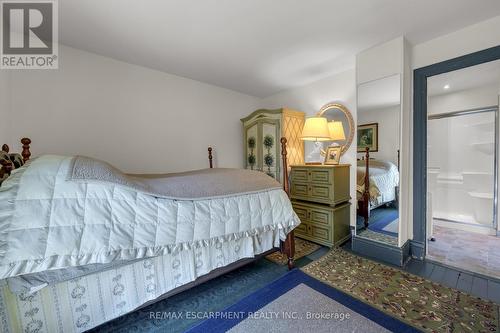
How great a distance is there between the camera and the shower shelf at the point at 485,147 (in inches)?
85.0

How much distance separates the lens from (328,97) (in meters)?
3.06

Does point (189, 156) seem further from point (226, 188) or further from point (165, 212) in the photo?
point (165, 212)

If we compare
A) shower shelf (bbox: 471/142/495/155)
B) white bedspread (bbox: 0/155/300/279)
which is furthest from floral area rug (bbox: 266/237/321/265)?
shower shelf (bbox: 471/142/495/155)

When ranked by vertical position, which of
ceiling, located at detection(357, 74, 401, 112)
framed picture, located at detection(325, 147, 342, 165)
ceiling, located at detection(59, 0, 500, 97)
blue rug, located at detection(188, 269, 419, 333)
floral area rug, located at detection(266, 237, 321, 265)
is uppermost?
ceiling, located at detection(59, 0, 500, 97)

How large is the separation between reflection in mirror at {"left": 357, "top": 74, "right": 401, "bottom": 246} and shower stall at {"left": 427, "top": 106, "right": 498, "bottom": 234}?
41cm

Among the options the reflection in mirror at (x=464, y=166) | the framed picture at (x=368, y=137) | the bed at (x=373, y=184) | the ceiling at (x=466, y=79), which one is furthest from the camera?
the framed picture at (x=368, y=137)

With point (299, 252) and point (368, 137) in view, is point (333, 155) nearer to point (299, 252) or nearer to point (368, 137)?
point (368, 137)

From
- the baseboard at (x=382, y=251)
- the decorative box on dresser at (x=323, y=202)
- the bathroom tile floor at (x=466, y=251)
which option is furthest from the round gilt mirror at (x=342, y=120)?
the bathroom tile floor at (x=466, y=251)

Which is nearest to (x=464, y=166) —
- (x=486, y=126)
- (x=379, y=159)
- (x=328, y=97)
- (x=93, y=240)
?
(x=486, y=126)

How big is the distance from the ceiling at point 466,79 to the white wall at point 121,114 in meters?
2.84

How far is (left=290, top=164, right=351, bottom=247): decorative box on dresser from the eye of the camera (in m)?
2.50

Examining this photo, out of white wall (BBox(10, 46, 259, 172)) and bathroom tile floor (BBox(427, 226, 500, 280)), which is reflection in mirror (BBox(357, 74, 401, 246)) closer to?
bathroom tile floor (BBox(427, 226, 500, 280))

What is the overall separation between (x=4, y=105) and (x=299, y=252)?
331 cm

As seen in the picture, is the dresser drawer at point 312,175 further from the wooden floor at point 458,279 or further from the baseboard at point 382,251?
the wooden floor at point 458,279
